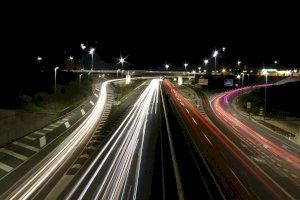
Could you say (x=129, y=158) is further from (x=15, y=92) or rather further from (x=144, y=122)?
(x=15, y=92)

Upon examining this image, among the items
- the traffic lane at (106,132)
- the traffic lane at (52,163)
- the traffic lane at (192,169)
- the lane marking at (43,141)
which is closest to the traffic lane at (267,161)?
the traffic lane at (192,169)

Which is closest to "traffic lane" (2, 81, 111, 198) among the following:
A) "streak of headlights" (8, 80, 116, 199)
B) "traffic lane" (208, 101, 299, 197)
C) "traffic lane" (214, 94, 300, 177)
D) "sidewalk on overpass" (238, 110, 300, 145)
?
"streak of headlights" (8, 80, 116, 199)

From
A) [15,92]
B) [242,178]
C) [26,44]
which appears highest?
[26,44]

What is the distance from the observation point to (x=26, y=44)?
87.7m

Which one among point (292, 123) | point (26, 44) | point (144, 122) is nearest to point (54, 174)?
point (144, 122)

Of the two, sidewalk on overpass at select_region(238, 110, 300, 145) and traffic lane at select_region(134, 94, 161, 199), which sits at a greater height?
sidewalk on overpass at select_region(238, 110, 300, 145)

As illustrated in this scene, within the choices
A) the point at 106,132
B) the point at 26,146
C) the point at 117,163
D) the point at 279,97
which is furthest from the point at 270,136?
the point at 279,97

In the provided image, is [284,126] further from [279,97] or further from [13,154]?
[279,97]

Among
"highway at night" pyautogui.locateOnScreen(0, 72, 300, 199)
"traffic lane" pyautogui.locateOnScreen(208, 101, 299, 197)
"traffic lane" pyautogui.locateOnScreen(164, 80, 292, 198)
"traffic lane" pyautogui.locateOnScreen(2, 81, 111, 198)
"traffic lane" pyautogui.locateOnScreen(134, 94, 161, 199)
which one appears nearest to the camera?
"traffic lane" pyautogui.locateOnScreen(2, 81, 111, 198)

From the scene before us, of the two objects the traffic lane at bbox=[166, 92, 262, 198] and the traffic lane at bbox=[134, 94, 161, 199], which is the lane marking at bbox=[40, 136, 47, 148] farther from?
the traffic lane at bbox=[166, 92, 262, 198]

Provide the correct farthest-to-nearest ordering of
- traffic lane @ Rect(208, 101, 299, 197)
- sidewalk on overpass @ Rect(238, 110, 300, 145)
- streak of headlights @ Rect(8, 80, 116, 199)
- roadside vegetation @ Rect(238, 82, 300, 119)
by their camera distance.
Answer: roadside vegetation @ Rect(238, 82, 300, 119) < sidewalk on overpass @ Rect(238, 110, 300, 145) < traffic lane @ Rect(208, 101, 299, 197) < streak of headlights @ Rect(8, 80, 116, 199)

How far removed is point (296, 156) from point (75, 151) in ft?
80.6

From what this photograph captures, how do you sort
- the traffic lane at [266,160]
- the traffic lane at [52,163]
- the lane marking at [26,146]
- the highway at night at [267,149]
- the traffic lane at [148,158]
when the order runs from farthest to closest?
the lane marking at [26,146]
the highway at night at [267,149]
the traffic lane at [266,160]
the traffic lane at [148,158]
the traffic lane at [52,163]

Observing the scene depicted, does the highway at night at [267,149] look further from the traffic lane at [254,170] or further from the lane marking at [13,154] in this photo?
the lane marking at [13,154]
